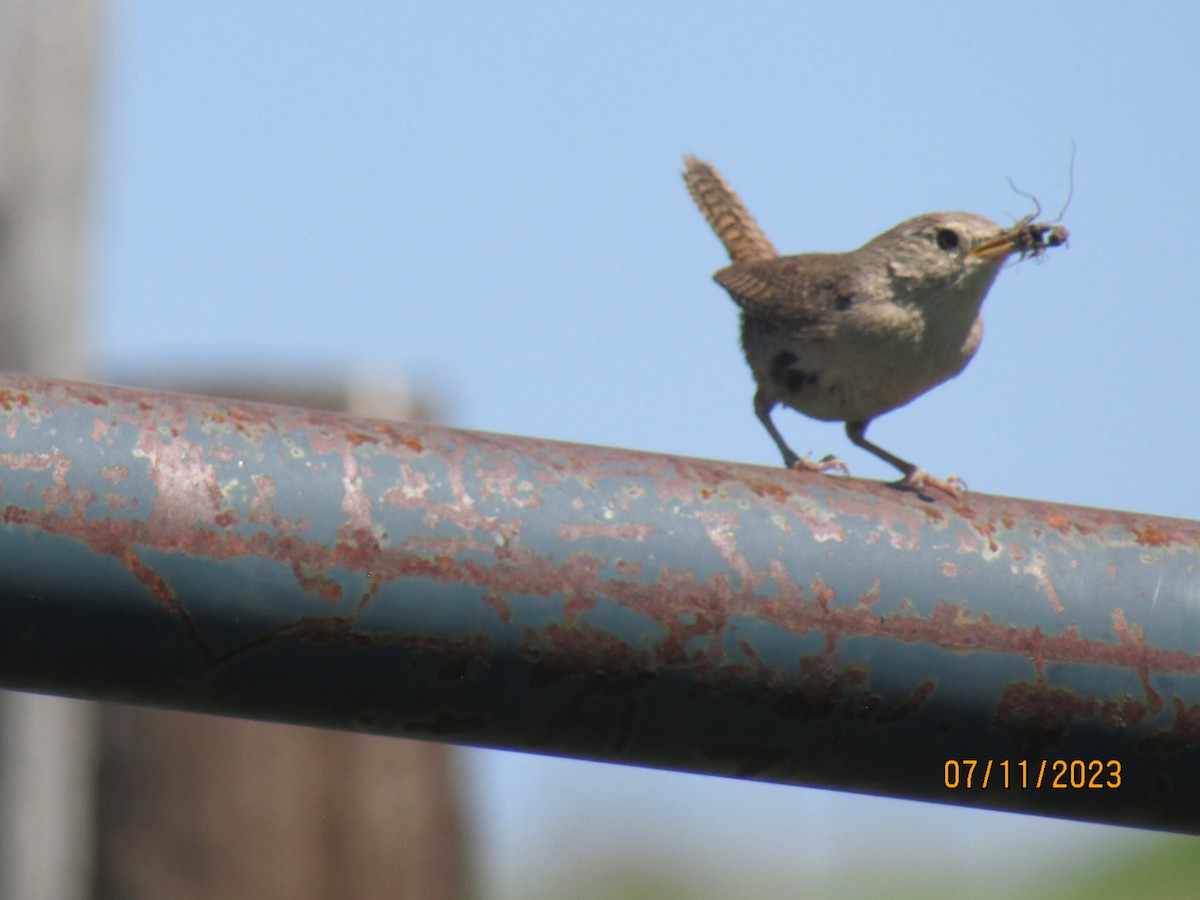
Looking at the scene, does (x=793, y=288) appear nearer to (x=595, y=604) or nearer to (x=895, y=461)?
(x=895, y=461)

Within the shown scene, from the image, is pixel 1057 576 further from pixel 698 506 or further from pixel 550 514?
pixel 550 514

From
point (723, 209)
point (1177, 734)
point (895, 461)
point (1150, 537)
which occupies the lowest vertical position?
point (1177, 734)

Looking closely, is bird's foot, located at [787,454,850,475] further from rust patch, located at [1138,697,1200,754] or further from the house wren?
rust patch, located at [1138,697,1200,754]

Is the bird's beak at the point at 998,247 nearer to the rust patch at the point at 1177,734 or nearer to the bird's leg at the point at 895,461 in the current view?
the bird's leg at the point at 895,461

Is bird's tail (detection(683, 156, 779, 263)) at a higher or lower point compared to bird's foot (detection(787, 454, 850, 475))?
higher

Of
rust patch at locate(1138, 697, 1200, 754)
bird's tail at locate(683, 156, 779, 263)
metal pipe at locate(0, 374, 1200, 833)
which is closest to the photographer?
metal pipe at locate(0, 374, 1200, 833)

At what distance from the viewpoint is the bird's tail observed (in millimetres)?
5500

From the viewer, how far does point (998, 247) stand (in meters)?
4.10

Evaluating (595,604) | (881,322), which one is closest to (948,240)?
(881,322)

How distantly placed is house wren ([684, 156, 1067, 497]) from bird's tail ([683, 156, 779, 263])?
988 millimetres

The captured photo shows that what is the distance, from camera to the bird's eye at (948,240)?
420 centimetres

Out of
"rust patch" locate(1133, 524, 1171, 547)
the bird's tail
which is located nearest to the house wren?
the bird's tail

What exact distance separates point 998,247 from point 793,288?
22.2 inches

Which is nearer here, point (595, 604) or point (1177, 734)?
point (595, 604)
